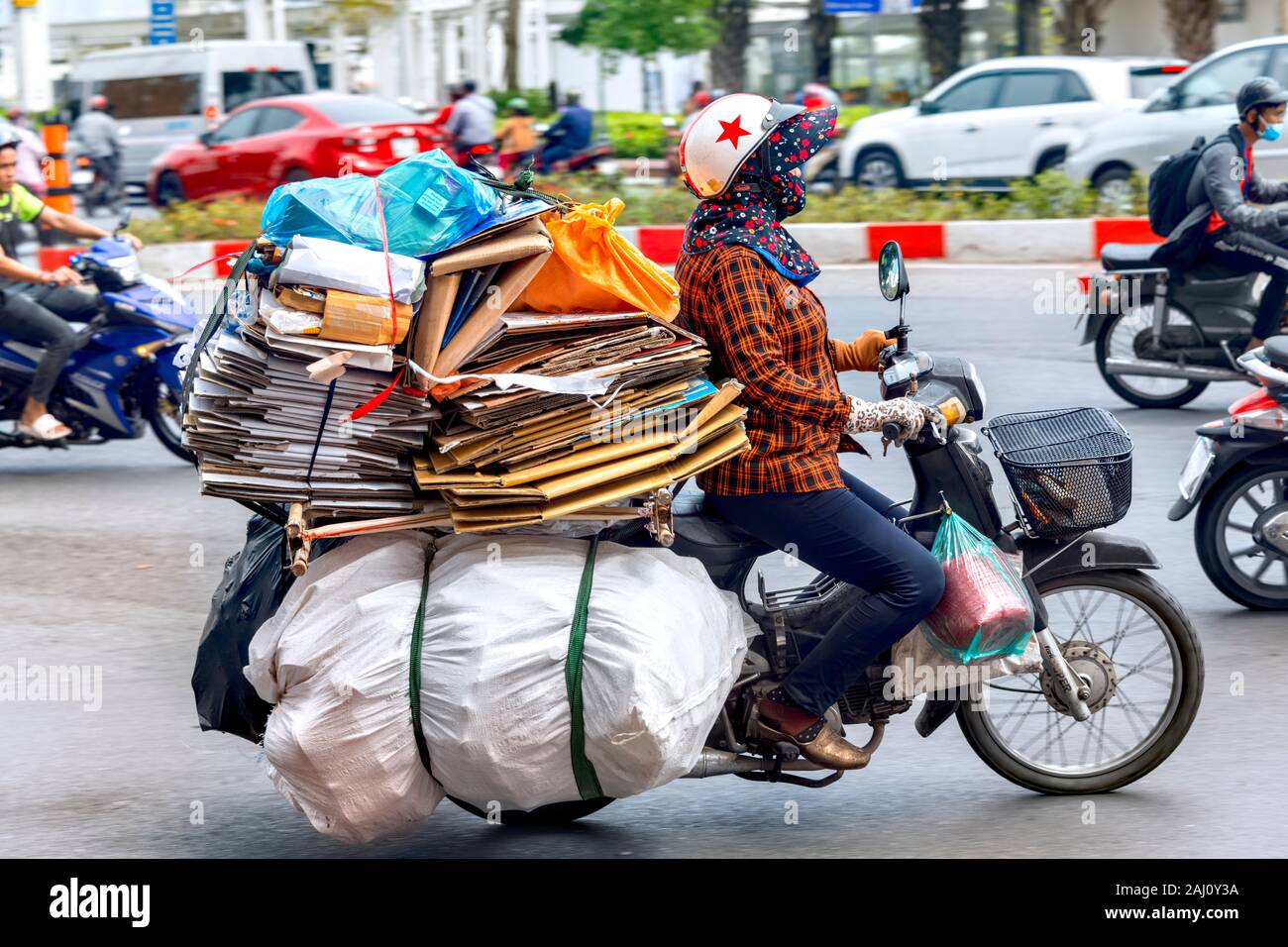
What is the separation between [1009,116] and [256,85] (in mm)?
12379

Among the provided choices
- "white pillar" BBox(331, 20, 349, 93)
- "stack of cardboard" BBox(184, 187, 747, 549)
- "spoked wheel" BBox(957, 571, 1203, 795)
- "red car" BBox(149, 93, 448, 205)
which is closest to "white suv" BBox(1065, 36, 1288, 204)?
"red car" BBox(149, 93, 448, 205)

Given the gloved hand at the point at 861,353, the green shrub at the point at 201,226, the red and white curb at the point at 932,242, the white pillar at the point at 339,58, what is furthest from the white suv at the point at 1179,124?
the white pillar at the point at 339,58

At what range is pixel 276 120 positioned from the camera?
20031mm

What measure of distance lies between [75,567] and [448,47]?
4545 centimetres

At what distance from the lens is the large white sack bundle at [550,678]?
3.44 metres

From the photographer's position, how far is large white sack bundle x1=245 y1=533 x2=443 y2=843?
3492mm

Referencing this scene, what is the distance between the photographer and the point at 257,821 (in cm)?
433

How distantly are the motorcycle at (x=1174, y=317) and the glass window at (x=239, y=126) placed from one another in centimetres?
1350

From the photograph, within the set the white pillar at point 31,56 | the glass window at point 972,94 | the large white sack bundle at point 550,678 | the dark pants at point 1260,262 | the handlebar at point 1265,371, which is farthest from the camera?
the white pillar at point 31,56

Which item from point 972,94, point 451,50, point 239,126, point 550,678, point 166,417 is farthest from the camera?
point 451,50

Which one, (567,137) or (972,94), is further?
(567,137)

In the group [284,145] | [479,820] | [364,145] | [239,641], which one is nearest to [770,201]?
[239,641]

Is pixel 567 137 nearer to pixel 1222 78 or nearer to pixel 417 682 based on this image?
pixel 1222 78
